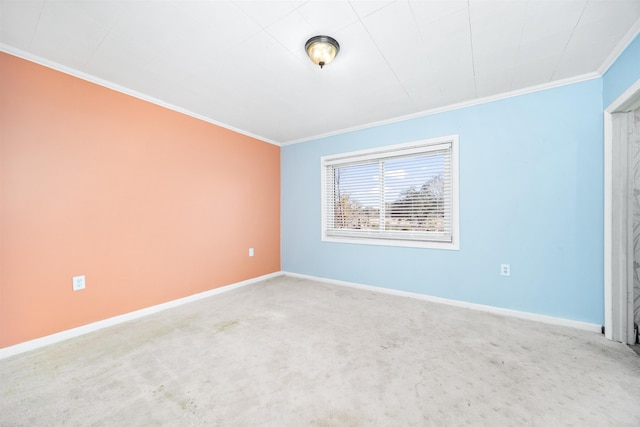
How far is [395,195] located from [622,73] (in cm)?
222

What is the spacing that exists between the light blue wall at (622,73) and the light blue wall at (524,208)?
12 centimetres

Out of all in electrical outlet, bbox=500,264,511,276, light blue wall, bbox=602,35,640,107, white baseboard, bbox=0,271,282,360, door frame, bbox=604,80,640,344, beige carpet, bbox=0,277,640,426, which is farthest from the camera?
electrical outlet, bbox=500,264,511,276

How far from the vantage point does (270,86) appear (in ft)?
8.36

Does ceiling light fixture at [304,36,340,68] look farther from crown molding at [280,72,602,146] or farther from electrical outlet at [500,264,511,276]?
electrical outlet at [500,264,511,276]

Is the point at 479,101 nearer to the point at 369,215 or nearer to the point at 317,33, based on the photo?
the point at 369,215

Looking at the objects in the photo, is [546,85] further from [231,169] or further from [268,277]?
[268,277]

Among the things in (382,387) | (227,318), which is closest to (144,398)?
(227,318)

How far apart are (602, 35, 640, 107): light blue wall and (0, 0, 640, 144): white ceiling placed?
84 millimetres

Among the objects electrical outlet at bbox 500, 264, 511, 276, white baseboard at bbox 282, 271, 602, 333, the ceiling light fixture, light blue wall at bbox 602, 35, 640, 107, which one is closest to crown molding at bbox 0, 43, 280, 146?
the ceiling light fixture

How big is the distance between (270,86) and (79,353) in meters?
2.86

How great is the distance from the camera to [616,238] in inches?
84.0

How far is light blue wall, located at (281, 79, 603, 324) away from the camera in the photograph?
238 centimetres

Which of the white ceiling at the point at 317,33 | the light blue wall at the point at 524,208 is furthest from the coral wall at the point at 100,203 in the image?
the light blue wall at the point at 524,208

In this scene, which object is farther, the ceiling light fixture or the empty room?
the ceiling light fixture
